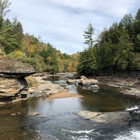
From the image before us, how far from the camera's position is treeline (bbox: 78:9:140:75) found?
5428cm

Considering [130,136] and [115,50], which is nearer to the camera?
[130,136]

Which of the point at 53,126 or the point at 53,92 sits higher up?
the point at 53,92

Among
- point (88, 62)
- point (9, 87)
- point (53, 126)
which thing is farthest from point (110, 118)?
point (88, 62)

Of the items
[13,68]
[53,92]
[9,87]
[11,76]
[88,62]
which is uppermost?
[88,62]

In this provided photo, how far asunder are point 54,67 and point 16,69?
8052 cm

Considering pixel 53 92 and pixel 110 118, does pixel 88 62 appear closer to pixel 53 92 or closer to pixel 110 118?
pixel 53 92

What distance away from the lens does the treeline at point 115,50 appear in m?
54.3

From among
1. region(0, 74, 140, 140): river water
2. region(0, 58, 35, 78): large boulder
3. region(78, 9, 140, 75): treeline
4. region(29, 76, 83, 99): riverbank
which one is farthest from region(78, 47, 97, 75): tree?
region(0, 74, 140, 140): river water

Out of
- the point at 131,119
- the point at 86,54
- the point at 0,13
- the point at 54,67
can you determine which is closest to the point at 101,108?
the point at 131,119

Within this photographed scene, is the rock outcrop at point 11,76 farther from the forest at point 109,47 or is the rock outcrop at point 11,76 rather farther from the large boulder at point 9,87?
the forest at point 109,47

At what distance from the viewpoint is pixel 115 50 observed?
205 ft

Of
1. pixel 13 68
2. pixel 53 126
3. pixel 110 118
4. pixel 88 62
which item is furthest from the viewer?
pixel 88 62

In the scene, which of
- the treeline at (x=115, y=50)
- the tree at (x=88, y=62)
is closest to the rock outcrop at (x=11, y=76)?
the treeline at (x=115, y=50)

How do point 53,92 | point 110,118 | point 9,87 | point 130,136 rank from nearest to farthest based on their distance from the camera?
1. point 130,136
2. point 110,118
3. point 9,87
4. point 53,92
